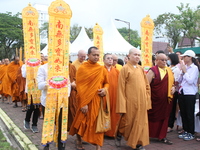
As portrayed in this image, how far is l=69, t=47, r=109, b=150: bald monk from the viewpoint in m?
3.96

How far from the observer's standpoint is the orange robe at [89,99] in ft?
13.0

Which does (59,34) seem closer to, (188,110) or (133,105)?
(133,105)

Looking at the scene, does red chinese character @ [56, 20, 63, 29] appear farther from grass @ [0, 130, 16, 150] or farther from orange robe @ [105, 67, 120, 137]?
grass @ [0, 130, 16, 150]

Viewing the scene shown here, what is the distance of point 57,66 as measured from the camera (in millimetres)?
3736

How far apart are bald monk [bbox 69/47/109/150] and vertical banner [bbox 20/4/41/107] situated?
1827 millimetres

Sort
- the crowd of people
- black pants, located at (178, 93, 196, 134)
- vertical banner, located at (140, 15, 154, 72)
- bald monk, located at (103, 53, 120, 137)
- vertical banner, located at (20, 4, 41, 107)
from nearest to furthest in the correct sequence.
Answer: the crowd of people → black pants, located at (178, 93, 196, 134) → bald monk, located at (103, 53, 120, 137) → vertical banner, located at (20, 4, 41, 107) → vertical banner, located at (140, 15, 154, 72)

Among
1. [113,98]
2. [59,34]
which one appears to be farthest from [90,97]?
[113,98]

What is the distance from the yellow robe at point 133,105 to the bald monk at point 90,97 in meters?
0.36

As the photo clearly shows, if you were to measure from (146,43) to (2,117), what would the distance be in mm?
4740

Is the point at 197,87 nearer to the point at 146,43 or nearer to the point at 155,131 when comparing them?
the point at 155,131

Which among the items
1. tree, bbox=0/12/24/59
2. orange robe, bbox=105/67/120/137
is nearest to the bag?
orange robe, bbox=105/67/120/137

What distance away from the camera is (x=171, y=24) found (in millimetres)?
21938

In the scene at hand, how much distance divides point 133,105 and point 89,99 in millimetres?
775

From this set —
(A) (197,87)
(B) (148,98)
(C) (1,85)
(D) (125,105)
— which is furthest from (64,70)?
(C) (1,85)
